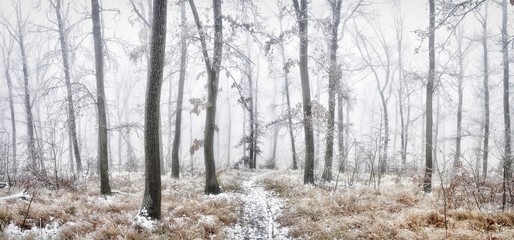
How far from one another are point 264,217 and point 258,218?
177mm

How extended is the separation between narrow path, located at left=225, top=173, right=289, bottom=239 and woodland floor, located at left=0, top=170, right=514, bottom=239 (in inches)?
0.9

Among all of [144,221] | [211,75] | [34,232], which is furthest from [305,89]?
[34,232]

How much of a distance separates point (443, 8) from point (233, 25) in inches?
241

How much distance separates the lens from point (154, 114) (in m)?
6.81

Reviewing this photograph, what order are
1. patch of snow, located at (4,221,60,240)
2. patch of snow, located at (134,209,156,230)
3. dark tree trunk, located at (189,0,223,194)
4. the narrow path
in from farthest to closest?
dark tree trunk, located at (189,0,223,194) < the narrow path < patch of snow, located at (134,209,156,230) < patch of snow, located at (4,221,60,240)

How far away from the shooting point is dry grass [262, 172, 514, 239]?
5.78m

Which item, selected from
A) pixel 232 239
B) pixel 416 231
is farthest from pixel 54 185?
pixel 416 231

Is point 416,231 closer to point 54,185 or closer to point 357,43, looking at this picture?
point 54,185

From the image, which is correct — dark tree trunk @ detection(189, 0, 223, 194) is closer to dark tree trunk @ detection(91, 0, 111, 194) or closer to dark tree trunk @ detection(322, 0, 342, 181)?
dark tree trunk @ detection(91, 0, 111, 194)

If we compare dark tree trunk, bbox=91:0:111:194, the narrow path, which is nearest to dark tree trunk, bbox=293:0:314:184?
the narrow path

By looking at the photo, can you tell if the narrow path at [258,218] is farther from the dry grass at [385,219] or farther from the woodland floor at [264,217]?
the dry grass at [385,219]

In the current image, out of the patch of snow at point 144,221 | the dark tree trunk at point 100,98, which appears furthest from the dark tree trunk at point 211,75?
the patch of snow at point 144,221

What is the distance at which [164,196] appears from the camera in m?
9.54

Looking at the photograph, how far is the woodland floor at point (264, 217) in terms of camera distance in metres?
5.85
